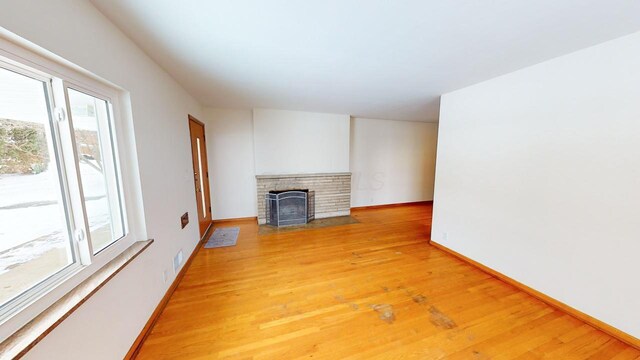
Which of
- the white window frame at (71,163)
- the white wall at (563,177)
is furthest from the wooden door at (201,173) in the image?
the white wall at (563,177)

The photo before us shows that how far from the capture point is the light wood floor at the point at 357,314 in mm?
1505

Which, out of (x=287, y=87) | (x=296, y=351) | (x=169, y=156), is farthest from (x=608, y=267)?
(x=169, y=156)

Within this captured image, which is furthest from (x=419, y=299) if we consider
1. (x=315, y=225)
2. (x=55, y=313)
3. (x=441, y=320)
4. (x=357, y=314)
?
(x=55, y=313)

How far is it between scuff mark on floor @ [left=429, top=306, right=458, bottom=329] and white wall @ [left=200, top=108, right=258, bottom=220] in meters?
3.60

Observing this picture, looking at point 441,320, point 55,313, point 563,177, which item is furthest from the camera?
point 563,177

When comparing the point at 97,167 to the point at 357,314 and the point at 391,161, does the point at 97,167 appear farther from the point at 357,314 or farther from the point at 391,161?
the point at 391,161

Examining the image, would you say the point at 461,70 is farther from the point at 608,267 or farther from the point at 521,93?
the point at 608,267

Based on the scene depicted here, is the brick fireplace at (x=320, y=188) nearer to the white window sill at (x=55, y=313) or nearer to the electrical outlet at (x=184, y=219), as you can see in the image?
the electrical outlet at (x=184, y=219)

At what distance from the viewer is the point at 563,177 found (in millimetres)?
1893

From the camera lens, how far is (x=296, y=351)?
1.49m

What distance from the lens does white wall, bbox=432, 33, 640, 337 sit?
1.58m

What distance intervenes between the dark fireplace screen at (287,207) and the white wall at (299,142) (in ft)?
1.65

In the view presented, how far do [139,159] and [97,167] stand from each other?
0.27 m

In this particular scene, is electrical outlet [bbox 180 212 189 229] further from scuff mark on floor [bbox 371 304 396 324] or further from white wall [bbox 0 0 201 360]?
scuff mark on floor [bbox 371 304 396 324]
